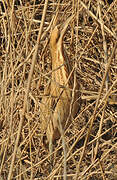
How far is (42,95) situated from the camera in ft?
3.58

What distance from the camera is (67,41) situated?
1.93 metres

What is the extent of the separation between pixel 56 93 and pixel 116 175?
0.41m

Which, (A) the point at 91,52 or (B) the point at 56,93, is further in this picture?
(A) the point at 91,52

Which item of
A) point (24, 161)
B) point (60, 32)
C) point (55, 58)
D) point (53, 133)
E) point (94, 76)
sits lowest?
point (24, 161)

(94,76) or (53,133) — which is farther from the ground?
(94,76)

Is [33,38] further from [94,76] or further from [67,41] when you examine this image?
[94,76]

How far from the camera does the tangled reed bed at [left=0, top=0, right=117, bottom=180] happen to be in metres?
1.01

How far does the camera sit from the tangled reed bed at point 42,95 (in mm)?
1015

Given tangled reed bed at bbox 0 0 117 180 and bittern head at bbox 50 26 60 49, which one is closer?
tangled reed bed at bbox 0 0 117 180

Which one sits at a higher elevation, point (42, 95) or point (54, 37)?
point (54, 37)

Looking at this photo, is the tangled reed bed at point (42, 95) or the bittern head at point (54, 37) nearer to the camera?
the tangled reed bed at point (42, 95)

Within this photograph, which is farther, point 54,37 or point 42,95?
point 54,37

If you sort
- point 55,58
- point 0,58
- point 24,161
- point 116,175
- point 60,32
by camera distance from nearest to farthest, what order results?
1. point 116,175
2. point 60,32
3. point 55,58
4. point 24,161
5. point 0,58

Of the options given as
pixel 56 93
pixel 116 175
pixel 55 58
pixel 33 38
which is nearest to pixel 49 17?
Result: pixel 33 38
